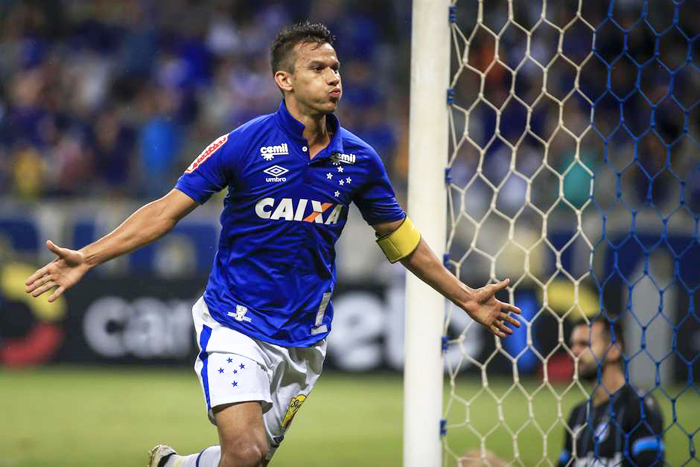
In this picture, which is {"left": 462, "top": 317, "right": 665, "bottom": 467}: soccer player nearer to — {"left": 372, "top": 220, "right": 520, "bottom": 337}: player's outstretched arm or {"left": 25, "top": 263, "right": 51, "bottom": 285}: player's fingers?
{"left": 372, "top": 220, "right": 520, "bottom": 337}: player's outstretched arm

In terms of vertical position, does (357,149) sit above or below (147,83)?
below

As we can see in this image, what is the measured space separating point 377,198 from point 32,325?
7120mm

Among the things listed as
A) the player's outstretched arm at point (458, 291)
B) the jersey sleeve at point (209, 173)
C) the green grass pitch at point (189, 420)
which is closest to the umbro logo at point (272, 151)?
the jersey sleeve at point (209, 173)

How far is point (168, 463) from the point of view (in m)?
4.44

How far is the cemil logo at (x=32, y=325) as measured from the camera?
10.6 m

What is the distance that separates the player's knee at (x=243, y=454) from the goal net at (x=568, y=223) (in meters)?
3.71

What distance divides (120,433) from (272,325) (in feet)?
13.7

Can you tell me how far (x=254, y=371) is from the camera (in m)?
4.03

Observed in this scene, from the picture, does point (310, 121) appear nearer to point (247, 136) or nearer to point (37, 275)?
point (247, 136)

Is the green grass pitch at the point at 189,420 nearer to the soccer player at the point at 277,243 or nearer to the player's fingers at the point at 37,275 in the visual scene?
the soccer player at the point at 277,243

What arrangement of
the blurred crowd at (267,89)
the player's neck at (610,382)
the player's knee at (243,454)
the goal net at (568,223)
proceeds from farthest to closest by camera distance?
the blurred crowd at (267,89), the goal net at (568,223), the player's neck at (610,382), the player's knee at (243,454)

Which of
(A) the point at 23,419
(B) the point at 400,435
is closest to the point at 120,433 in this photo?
(A) the point at 23,419

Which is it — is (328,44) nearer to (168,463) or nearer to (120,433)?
(168,463)

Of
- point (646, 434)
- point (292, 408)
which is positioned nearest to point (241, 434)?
point (292, 408)
